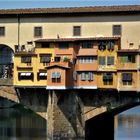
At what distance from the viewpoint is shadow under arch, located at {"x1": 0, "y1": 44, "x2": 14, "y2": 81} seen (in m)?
48.4

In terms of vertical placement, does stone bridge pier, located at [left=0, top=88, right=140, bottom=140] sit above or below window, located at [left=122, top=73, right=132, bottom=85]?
below

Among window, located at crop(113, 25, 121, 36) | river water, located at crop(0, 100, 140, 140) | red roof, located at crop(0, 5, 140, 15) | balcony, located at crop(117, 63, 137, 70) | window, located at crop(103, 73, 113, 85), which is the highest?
red roof, located at crop(0, 5, 140, 15)

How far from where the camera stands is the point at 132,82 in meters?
43.0

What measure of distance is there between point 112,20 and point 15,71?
28.0ft

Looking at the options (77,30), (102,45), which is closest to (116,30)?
(102,45)

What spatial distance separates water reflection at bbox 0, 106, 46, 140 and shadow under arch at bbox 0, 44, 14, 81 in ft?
17.7

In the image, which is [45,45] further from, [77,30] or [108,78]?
[108,78]

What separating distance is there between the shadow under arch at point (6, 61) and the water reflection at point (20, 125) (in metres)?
5.39

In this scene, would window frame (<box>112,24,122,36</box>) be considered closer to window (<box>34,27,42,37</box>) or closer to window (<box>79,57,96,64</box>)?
window (<box>79,57,96,64</box>)

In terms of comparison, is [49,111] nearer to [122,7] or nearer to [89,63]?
[89,63]

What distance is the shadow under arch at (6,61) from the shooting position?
48.4m

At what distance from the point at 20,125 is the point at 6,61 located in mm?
13900

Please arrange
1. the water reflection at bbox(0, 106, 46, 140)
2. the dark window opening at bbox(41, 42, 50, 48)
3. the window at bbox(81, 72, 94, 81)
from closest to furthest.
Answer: the window at bbox(81, 72, 94, 81)
the dark window opening at bbox(41, 42, 50, 48)
the water reflection at bbox(0, 106, 46, 140)

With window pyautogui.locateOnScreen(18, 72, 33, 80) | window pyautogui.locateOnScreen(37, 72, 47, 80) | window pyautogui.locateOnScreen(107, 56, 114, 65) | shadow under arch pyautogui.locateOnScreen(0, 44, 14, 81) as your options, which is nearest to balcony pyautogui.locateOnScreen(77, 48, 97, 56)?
window pyautogui.locateOnScreen(107, 56, 114, 65)
